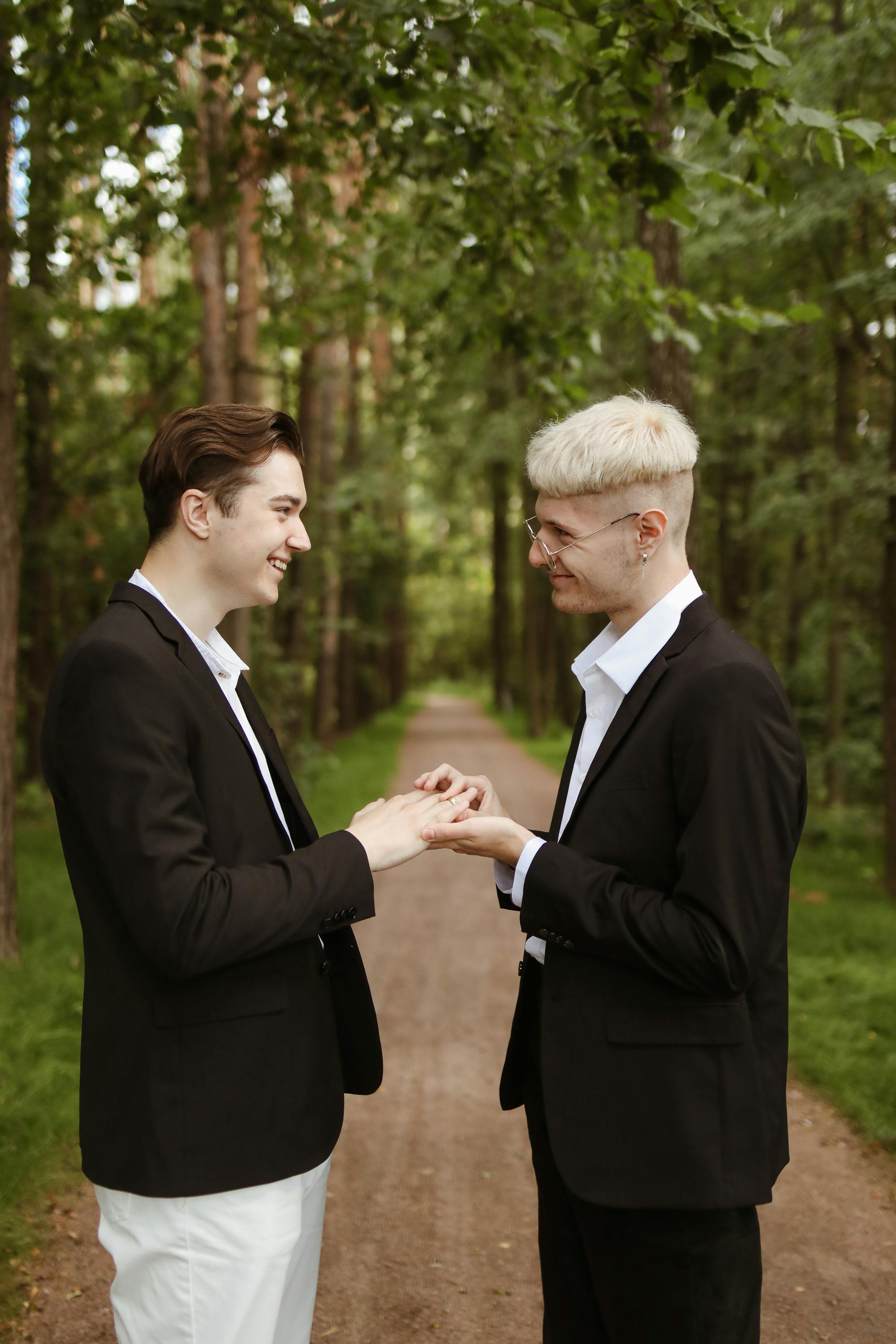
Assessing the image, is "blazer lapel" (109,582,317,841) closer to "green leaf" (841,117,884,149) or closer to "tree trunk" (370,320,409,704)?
"green leaf" (841,117,884,149)

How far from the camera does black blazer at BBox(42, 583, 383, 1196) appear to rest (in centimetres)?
186

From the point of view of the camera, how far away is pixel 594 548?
91.3 inches

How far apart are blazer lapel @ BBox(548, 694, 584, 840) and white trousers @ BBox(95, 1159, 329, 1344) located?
1008mm

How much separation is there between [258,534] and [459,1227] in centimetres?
313

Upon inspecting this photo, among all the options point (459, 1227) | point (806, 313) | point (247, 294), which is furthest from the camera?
point (247, 294)

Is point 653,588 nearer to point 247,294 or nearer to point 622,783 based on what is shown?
point 622,783

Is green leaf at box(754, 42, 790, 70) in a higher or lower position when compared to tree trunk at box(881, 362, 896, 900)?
higher

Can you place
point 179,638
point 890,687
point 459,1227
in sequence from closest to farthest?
1. point 179,638
2. point 459,1227
3. point 890,687

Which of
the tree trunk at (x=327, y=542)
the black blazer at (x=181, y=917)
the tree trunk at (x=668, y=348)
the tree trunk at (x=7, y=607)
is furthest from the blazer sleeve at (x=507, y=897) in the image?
the tree trunk at (x=327, y=542)

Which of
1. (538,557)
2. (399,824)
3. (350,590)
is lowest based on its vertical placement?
(350,590)

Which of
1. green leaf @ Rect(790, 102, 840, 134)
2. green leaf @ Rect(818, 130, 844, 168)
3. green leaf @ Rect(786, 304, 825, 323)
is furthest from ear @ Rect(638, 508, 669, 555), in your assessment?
green leaf @ Rect(786, 304, 825, 323)

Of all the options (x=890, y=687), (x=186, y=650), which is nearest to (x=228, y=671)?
(x=186, y=650)

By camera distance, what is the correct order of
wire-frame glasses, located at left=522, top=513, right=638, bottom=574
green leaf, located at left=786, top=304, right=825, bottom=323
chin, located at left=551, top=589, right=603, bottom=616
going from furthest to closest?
green leaf, located at left=786, top=304, right=825, bottom=323, chin, located at left=551, top=589, right=603, bottom=616, wire-frame glasses, located at left=522, top=513, right=638, bottom=574

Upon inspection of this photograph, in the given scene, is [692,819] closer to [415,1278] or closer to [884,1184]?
[415,1278]
